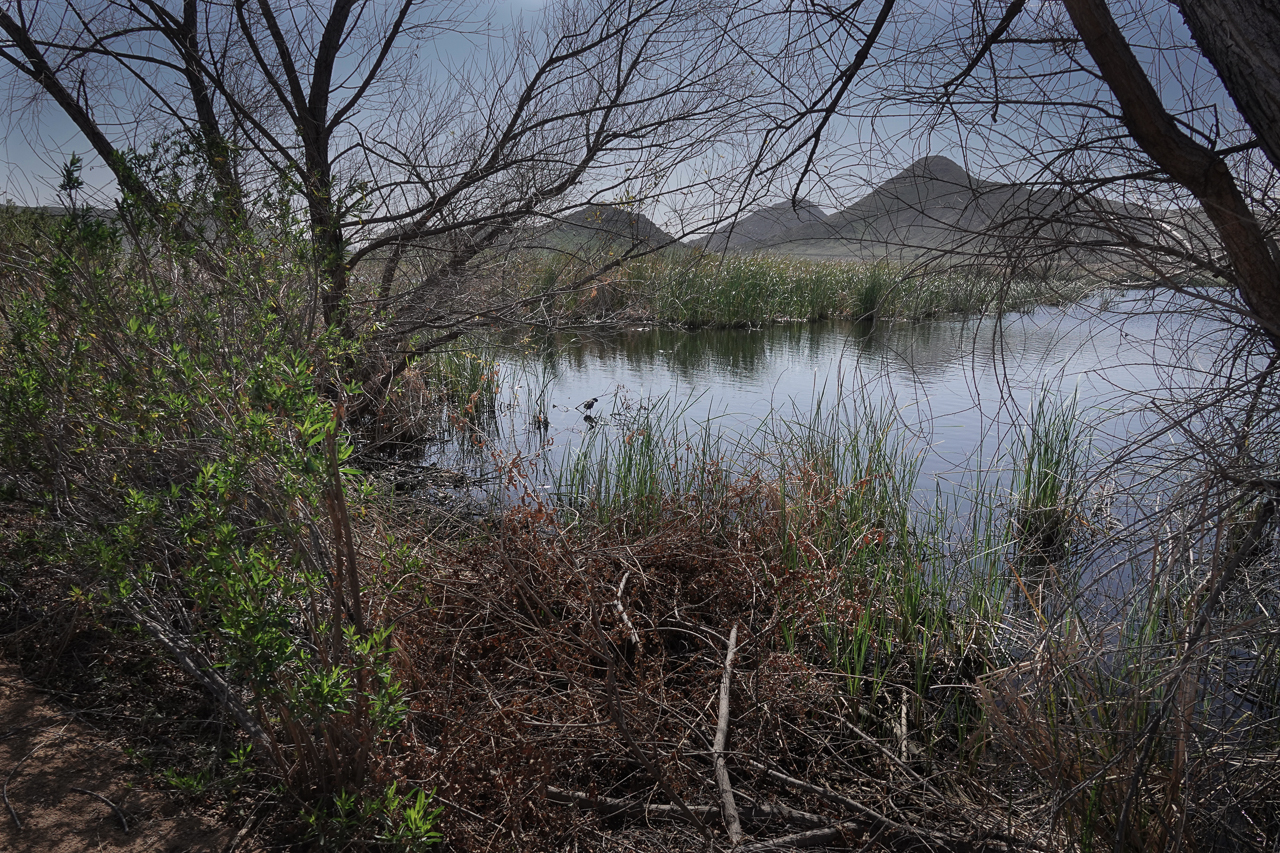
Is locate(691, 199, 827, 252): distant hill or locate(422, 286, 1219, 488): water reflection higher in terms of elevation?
locate(691, 199, 827, 252): distant hill

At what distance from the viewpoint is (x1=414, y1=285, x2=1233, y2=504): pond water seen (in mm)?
3676

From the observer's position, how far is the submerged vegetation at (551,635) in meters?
2.09

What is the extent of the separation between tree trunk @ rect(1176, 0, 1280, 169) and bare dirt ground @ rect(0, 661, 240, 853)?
2.97m

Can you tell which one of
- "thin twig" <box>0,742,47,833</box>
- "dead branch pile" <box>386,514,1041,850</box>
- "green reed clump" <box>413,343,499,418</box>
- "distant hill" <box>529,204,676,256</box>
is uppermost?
"distant hill" <box>529,204,676,256</box>

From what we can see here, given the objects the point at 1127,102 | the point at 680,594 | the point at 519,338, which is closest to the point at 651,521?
the point at 680,594

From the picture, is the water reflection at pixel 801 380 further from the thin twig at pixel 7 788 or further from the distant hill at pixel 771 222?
the thin twig at pixel 7 788

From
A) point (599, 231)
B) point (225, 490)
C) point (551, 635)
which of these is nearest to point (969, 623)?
point (551, 635)

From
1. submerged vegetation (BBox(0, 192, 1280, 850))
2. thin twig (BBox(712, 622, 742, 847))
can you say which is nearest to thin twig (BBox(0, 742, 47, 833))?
submerged vegetation (BBox(0, 192, 1280, 850))

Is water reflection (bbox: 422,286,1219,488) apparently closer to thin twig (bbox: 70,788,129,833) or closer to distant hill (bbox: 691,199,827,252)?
distant hill (bbox: 691,199,827,252)

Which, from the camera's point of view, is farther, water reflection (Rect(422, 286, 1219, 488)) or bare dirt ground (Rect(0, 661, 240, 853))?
water reflection (Rect(422, 286, 1219, 488))

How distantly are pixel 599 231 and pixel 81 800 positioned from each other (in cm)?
477

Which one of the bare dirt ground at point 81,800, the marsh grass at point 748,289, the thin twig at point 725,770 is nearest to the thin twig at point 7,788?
the bare dirt ground at point 81,800

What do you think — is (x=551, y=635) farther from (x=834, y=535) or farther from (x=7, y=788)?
(x=834, y=535)

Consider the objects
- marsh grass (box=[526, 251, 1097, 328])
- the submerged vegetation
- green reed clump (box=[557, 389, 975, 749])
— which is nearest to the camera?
the submerged vegetation
